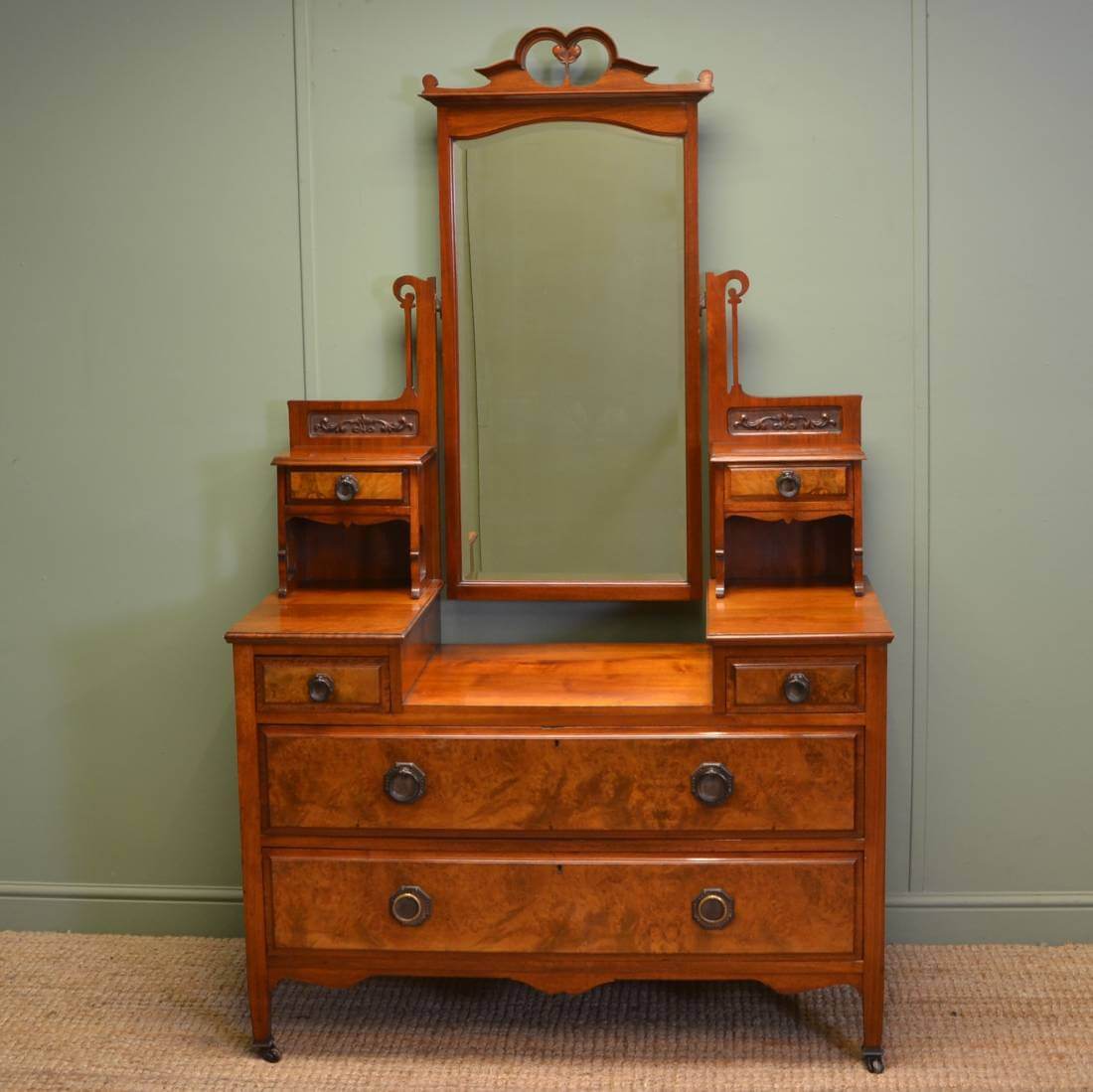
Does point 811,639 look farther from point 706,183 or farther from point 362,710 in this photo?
point 706,183

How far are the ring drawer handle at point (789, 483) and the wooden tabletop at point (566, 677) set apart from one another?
43 centimetres

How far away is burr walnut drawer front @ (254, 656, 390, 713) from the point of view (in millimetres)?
2992

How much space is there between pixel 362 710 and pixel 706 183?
1472mm

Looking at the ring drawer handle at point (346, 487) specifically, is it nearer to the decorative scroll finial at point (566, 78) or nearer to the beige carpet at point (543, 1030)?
the decorative scroll finial at point (566, 78)

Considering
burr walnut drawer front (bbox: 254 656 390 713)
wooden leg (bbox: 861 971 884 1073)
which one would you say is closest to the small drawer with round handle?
burr walnut drawer front (bbox: 254 656 390 713)

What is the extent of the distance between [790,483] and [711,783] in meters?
0.72

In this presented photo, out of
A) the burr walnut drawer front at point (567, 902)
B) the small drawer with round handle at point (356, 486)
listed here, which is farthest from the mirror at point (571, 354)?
the burr walnut drawer front at point (567, 902)

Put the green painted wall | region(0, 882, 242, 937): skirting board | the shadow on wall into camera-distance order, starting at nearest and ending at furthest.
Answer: the green painted wall < the shadow on wall < region(0, 882, 242, 937): skirting board

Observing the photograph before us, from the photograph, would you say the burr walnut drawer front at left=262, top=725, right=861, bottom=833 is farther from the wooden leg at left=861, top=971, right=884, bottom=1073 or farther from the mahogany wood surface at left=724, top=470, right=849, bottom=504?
the mahogany wood surface at left=724, top=470, right=849, bottom=504

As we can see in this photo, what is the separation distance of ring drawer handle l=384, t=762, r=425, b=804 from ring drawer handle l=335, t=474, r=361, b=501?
65cm

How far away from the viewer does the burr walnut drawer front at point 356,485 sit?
3277mm

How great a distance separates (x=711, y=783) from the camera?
297cm

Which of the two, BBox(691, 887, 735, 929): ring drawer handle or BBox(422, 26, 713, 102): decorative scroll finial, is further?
BBox(422, 26, 713, 102): decorative scroll finial

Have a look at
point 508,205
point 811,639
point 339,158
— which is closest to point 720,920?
point 811,639
